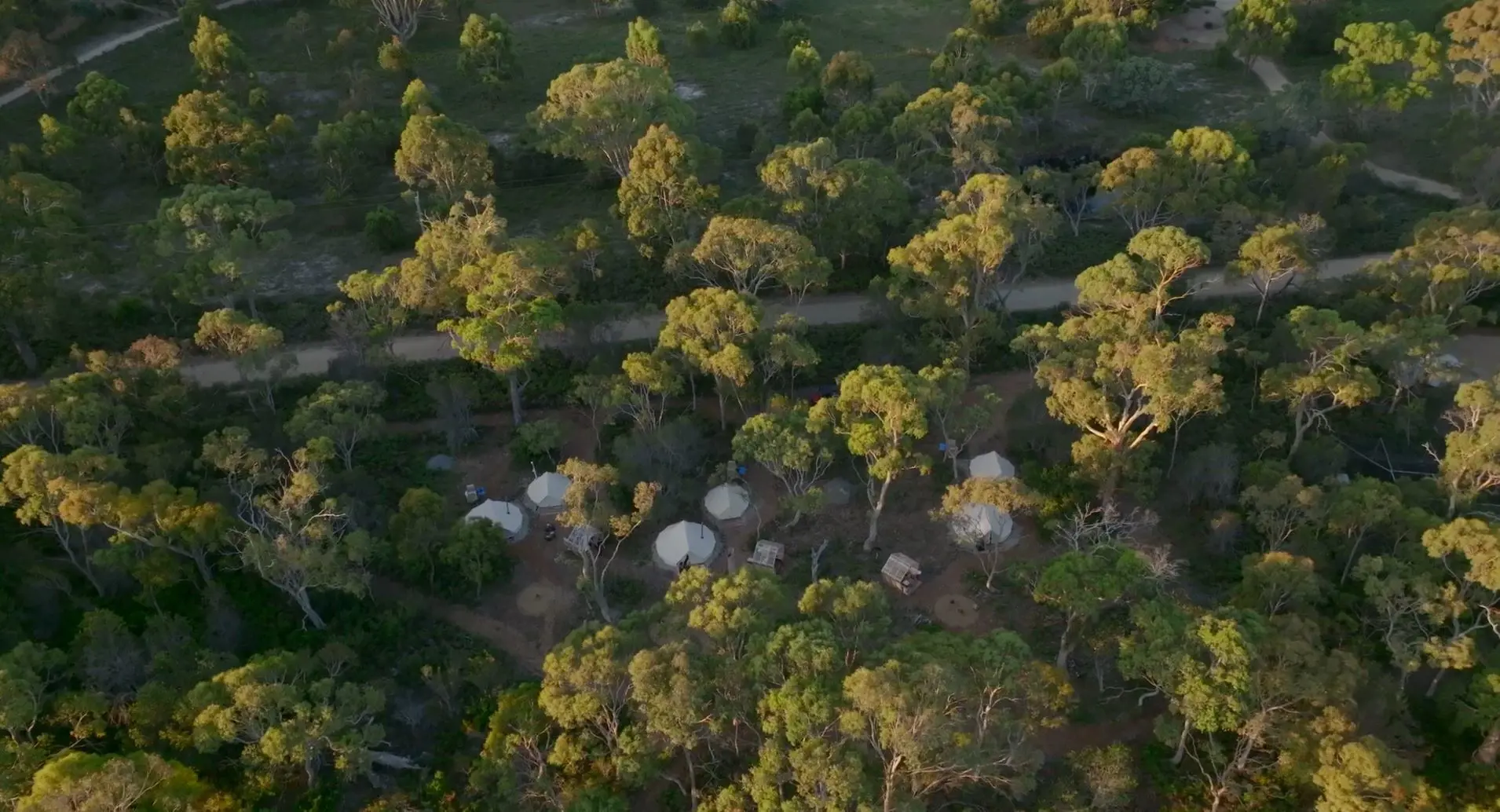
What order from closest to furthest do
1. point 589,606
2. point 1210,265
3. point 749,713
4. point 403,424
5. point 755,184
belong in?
point 749,713, point 589,606, point 403,424, point 1210,265, point 755,184

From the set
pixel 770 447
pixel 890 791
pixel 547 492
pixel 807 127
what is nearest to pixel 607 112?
pixel 807 127

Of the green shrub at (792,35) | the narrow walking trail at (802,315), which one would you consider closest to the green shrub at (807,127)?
the narrow walking trail at (802,315)

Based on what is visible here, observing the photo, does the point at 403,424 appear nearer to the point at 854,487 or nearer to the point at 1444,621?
the point at 854,487

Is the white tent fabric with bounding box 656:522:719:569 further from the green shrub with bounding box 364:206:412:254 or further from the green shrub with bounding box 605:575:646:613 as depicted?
the green shrub with bounding box 364:206:412:254

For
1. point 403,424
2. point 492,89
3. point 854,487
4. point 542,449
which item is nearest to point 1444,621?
point 854,487

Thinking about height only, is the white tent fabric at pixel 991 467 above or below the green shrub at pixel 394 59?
below

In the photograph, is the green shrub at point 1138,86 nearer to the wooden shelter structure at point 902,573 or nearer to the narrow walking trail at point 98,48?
the wooden shelter structure at point 902,573

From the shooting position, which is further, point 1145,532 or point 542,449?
point 542,449
